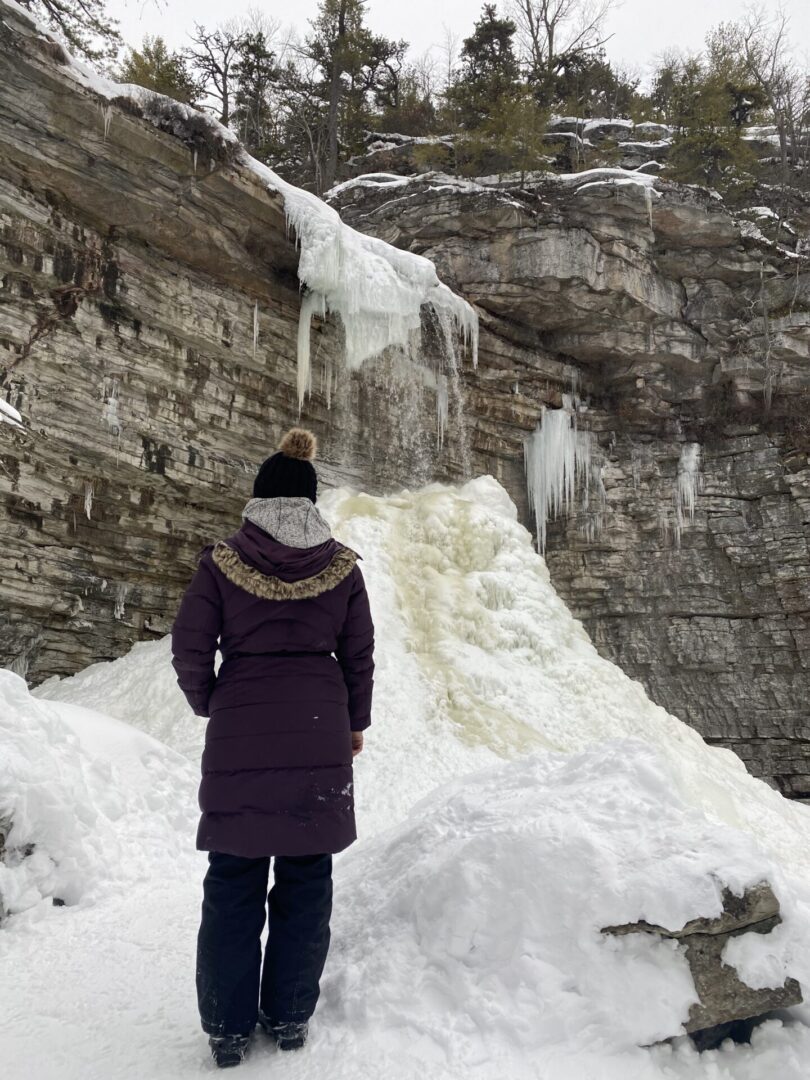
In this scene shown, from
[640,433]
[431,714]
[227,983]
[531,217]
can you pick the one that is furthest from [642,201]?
[227,983]

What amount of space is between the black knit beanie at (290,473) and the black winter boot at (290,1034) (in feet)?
5.43

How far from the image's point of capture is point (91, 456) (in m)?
9.41

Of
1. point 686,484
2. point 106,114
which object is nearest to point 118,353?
point 106,114

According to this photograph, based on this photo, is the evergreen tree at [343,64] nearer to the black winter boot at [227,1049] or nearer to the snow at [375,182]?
the snow at [375,182]

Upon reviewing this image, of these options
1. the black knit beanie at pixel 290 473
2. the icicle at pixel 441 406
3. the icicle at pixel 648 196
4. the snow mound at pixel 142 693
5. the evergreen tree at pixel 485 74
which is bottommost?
the snow mound at pixel 142 693

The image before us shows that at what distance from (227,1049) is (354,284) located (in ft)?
35.6

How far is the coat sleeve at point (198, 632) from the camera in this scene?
2473 mm

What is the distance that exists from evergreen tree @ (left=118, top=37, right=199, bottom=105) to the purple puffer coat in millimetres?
15482

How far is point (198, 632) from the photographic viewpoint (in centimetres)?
248

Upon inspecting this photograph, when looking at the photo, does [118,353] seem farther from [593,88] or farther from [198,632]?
[593,88]

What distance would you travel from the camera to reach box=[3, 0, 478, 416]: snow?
11.0 metres

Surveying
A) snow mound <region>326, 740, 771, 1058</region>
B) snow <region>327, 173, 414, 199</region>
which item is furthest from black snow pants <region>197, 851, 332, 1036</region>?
snow <region>327, 173, 414, 199</region>

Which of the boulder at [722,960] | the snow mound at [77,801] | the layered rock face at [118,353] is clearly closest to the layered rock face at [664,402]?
the layered rock face at [118,353]

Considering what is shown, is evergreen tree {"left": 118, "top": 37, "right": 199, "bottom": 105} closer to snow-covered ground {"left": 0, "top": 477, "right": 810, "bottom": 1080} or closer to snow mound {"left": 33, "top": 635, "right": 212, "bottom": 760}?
snow mound {"left": 33, "top": 635, "right": 212, "bottom": 760}
